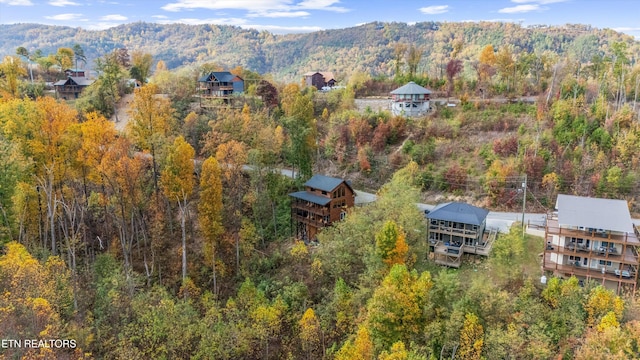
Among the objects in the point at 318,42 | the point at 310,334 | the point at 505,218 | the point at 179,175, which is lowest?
the point at 310,334

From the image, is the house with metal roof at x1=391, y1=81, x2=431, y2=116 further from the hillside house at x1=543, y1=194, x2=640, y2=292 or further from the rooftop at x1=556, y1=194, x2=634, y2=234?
the hillside house at x1=543, y1=194, x2=640, y2=292

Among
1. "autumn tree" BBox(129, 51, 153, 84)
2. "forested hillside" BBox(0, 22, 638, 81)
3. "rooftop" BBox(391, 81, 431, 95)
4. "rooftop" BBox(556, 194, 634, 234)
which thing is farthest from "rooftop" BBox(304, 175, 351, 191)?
"autumn tree" BBox(129, 51, 153, 84)

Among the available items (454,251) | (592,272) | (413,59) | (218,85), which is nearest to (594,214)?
(592,272)

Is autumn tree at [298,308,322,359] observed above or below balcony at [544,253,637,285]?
below

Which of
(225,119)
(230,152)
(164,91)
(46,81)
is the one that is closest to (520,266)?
(230,152)

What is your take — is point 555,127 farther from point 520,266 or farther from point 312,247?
point 312,247

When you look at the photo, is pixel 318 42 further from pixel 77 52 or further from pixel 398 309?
pixel 398 309
